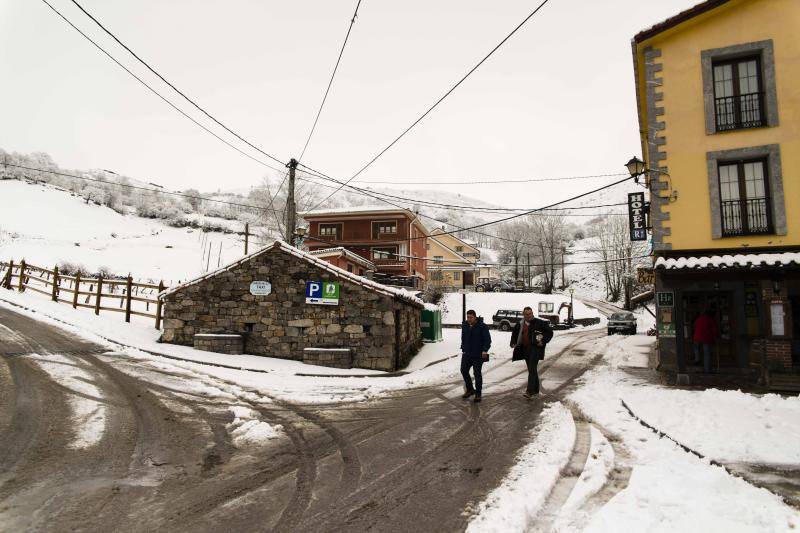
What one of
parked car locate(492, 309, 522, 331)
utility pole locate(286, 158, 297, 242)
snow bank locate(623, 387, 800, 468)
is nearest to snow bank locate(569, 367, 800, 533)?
snow bank locate(623, 387, 800, 468)

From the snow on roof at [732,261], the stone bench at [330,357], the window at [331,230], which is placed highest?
the window at [331,230]

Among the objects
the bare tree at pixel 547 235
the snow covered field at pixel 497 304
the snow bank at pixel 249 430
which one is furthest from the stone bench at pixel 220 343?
the bare tree at pixel 547 235

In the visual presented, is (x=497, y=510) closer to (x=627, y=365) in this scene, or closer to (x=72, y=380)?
(x=72, y=380)

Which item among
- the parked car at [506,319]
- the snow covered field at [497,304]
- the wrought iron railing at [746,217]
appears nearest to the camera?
the wrought iron railing at [746,217]

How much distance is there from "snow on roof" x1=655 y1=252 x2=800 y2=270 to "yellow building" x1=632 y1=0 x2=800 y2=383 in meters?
0.07

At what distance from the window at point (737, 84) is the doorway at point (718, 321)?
4646 millimetres

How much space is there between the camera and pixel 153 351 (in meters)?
12.1

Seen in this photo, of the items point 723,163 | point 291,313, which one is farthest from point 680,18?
point 291,313

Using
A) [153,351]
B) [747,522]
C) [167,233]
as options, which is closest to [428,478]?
[747,522]

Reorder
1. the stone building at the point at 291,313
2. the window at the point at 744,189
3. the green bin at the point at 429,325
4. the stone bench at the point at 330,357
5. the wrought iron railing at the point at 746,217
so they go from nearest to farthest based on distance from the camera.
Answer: the window at the point at 744,189 → the wrought iron railing at the point at 746,217 → the stone bench at the point at 330,357 → the stone building at the point at 291,313 → the green bin at the point at 429,325

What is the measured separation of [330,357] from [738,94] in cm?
1381

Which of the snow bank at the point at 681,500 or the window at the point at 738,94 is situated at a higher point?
the window at the point at 738,94

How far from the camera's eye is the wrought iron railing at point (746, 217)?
11328 mm

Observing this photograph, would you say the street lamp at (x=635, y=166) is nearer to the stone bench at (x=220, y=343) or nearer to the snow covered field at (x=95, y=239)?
the stone bench at (x=220, y=343)
